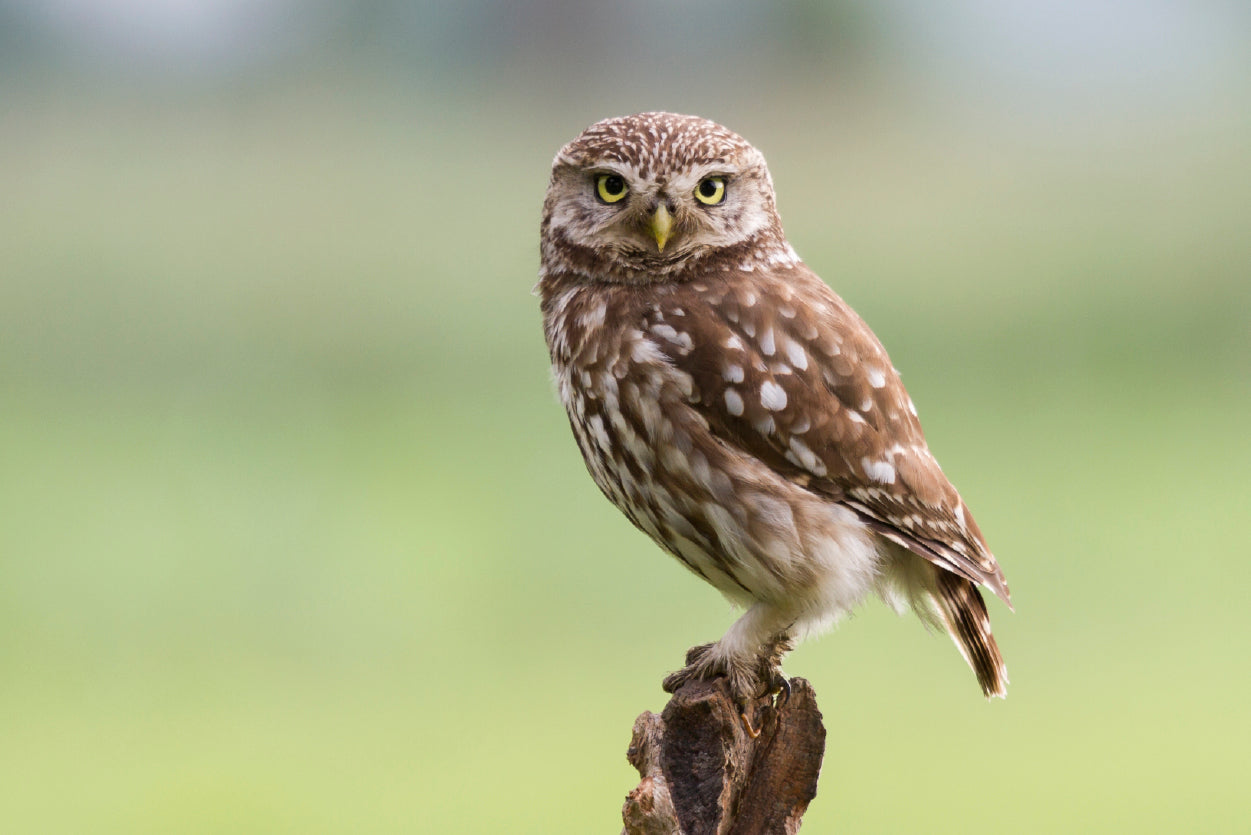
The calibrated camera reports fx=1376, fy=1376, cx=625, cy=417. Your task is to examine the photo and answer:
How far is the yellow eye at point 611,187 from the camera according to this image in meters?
2.41

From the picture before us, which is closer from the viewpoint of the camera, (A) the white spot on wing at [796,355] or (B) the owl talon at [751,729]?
(B) the owl talon at [751,729]

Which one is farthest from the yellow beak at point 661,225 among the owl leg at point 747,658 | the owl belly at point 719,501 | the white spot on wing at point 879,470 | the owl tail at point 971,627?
the owl tail at point 971,627

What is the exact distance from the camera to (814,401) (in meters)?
2.33

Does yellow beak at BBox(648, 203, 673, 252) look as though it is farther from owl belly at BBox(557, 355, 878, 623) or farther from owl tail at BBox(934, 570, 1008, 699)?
owl tail at BBox(934, 570, 1008, 699)

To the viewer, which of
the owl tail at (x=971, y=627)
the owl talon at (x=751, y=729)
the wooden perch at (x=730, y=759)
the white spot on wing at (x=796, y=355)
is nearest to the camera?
the wooden perch at (x=730, y=759)

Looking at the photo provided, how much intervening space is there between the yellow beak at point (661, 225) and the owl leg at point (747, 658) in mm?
678

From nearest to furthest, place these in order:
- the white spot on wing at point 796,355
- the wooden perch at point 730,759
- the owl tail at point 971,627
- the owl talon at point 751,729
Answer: the wooden perch at point 730,759 < the owl talon at point 751,729 < the white spot on wing at point 796,355 < the owl tail at point 971,627

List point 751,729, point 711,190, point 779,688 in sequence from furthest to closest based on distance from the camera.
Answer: point 711,190, point 779,688, point 751,729

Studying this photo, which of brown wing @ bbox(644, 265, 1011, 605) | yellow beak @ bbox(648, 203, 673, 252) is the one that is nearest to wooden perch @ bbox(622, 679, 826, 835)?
brown wing @ bbox(644, 265, 1011, 605)

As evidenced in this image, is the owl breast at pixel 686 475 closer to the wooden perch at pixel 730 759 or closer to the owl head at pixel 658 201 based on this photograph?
the owl head at pixel 658 201

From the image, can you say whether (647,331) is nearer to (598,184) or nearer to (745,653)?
(598,184)

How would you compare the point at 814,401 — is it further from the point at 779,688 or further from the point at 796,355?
the point at 779,688

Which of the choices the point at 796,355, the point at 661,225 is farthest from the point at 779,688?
the point at 661,225

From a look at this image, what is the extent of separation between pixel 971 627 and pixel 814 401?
54 cm
